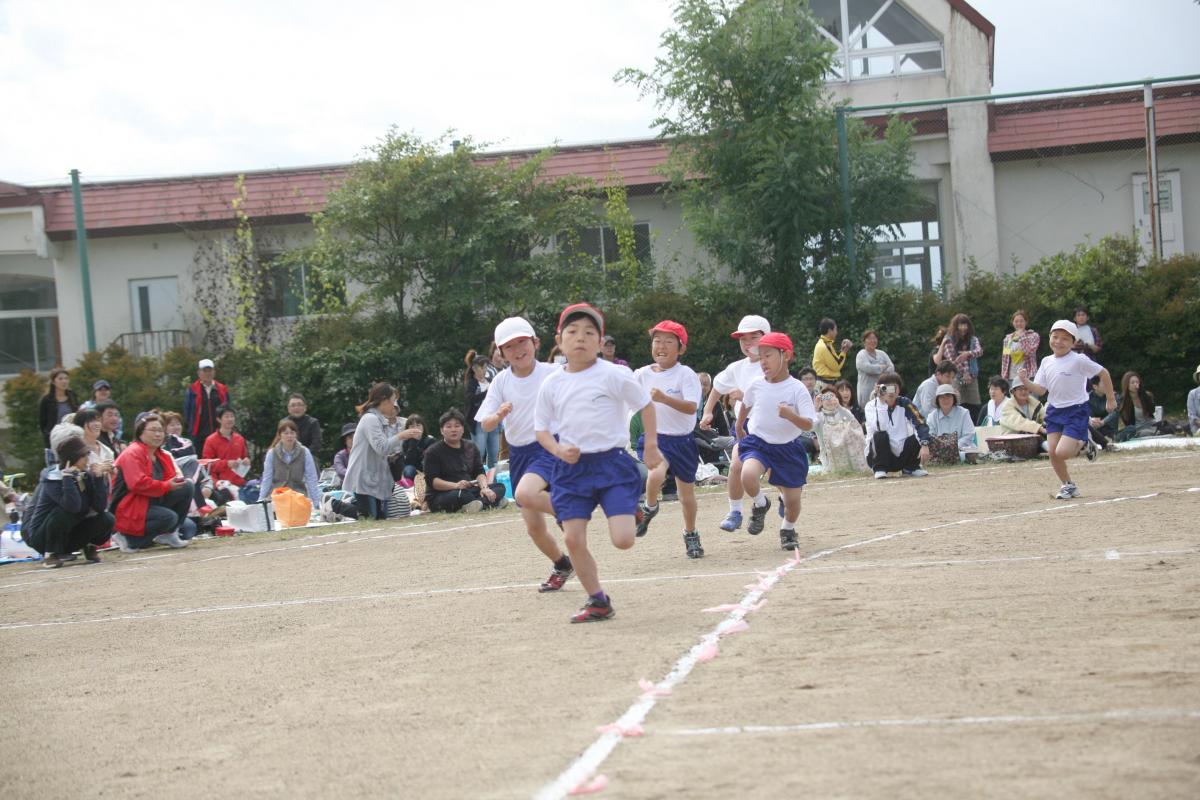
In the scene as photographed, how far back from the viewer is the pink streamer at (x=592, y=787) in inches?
163

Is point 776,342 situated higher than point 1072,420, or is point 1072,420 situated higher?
point 776,342

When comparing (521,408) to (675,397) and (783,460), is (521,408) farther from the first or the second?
(783,460)

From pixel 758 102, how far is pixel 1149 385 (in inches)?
298

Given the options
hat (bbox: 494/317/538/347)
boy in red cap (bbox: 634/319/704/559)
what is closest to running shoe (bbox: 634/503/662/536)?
boy in red cap (bbox: 634/319/704/559)

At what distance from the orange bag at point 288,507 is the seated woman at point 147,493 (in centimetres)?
151

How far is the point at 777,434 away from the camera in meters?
10.3

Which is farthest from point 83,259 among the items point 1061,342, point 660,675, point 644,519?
point 660,675

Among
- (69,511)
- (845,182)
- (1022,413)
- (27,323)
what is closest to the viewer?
(69,511)

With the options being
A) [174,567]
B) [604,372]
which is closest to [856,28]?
[174,567]

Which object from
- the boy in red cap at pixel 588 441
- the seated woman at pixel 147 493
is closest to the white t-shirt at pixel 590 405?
the boy in red cap at pixel 588 441

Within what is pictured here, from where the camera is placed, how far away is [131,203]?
27312mm

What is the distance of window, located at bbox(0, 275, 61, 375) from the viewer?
2917 centimetres

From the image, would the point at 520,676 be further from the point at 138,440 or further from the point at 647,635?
the point at 138,440

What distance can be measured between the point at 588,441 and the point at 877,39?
20732 millimetres
